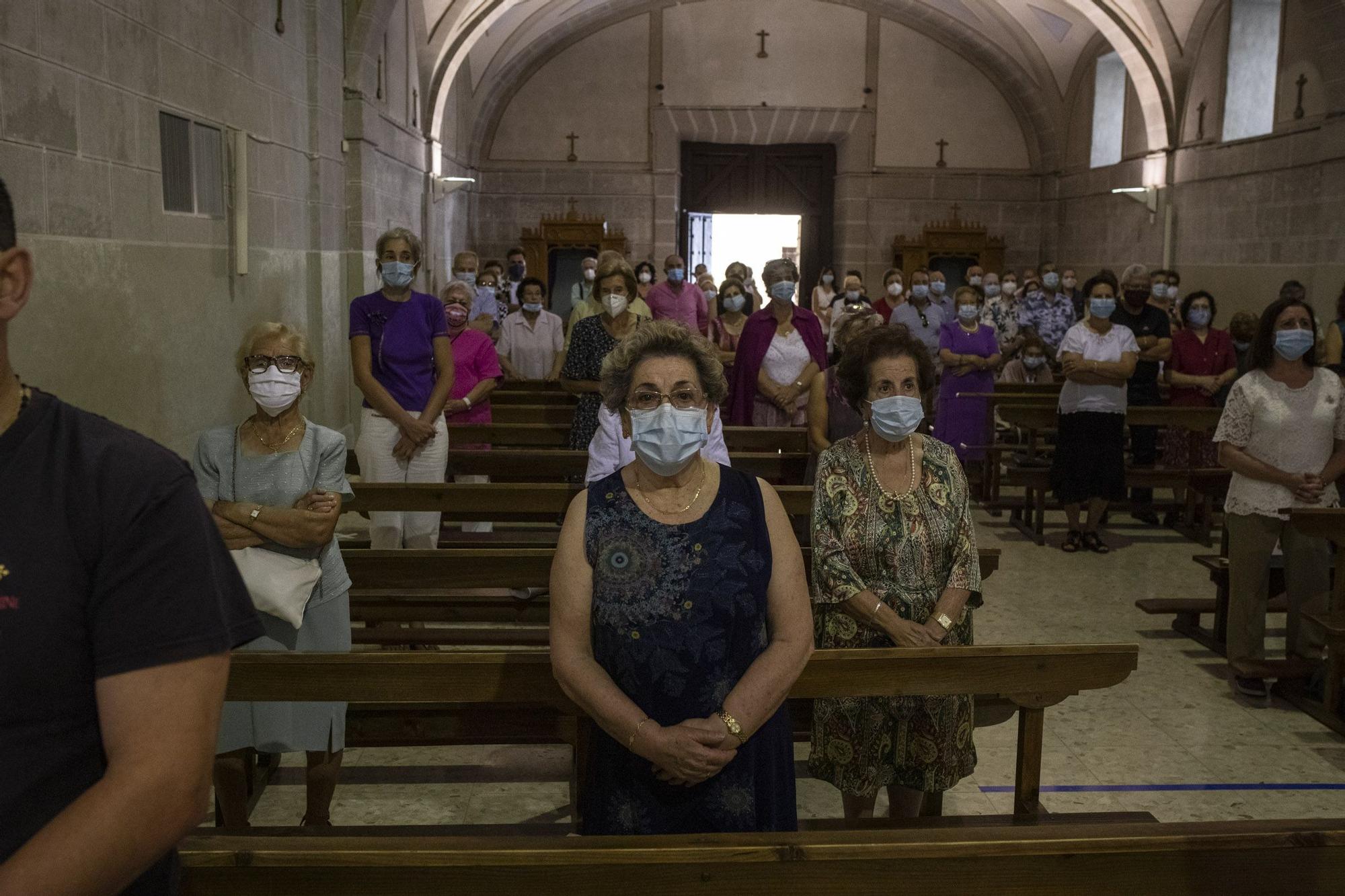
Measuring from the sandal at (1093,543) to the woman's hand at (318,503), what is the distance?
18.0ft

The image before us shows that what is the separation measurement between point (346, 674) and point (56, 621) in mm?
1587

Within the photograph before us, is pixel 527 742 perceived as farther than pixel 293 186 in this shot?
No

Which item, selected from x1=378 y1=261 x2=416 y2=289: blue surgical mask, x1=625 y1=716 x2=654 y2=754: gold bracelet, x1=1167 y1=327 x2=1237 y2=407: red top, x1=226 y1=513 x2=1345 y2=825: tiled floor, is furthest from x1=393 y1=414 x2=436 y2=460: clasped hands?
x1=1167 y1=327 x2=1237 y2=407: red top

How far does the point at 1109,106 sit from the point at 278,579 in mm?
16461

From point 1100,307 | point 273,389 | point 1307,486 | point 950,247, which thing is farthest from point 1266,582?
point 950,247

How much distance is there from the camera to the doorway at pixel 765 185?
1969cm

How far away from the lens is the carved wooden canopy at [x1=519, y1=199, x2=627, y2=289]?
18453 mm

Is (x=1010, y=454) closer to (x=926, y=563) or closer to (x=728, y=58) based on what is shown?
(x=926, y=563)

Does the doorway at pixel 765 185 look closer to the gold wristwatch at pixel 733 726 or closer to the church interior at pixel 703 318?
the church interior at pixel 703 318

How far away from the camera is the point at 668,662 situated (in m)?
2.30

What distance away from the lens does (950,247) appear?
18.9 meters

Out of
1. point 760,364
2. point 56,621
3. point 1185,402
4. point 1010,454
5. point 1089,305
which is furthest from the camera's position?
point 1010,454

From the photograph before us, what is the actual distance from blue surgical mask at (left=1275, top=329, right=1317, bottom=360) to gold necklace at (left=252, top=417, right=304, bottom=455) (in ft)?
11.4

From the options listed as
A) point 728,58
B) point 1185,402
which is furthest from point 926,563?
point 728,58
